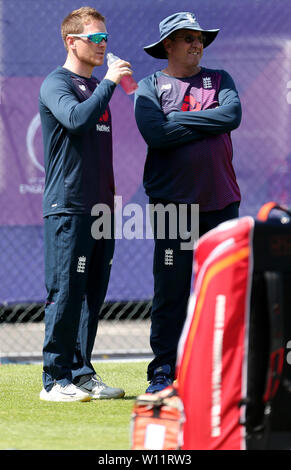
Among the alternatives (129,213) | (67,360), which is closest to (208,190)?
(67,360)

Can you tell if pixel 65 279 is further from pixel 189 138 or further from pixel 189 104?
pixel 189 104

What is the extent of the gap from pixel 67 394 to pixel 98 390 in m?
0.21

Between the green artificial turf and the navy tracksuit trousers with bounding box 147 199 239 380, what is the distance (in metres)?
0.33

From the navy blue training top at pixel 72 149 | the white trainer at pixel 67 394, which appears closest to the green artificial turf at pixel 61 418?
the white trainer at pixel 67 394

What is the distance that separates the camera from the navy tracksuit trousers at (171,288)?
16.4 feet

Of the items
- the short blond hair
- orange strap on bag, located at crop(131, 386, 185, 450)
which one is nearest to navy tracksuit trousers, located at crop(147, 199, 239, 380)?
the short blond hair

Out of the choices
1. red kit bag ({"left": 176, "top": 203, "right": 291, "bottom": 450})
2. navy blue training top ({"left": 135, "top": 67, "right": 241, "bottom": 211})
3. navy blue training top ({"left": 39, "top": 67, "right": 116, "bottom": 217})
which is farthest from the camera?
navy blue training top ({"left": 135, "top": 67, "right": 241, "bottom": 211})

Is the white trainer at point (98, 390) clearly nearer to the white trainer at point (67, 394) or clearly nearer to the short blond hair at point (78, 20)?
the white trainer at point (67, 394)

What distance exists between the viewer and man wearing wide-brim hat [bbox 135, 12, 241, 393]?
194 inches

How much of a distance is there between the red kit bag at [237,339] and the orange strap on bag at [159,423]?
0.15 feet

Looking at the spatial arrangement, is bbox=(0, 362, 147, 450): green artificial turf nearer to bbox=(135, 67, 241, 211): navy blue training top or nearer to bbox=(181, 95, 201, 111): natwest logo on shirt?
bbox=(135, 67, 241, 211): navy blue training top

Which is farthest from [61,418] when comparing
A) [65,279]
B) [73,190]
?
[73,190]

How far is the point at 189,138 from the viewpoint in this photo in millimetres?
4930

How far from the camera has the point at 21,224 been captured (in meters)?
7.21
